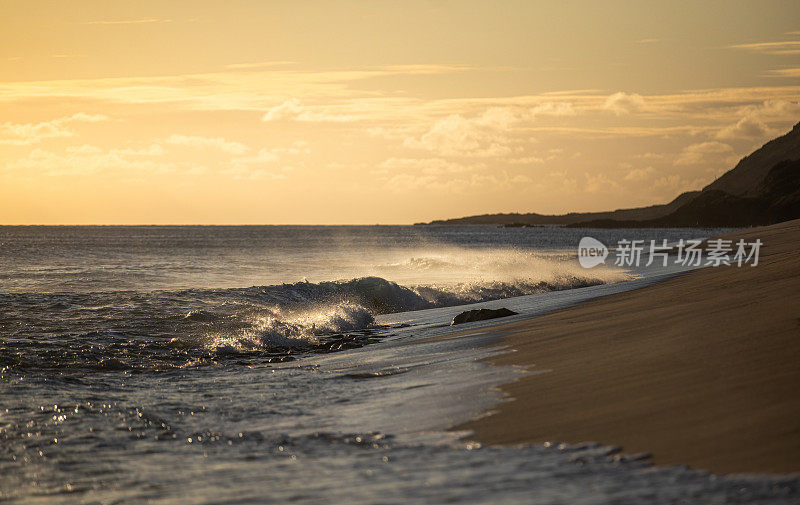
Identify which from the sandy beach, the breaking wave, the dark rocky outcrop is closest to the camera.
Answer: the sandy beach

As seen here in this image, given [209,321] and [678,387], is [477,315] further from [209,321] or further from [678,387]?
[678,387]

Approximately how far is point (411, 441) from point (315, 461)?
95cm

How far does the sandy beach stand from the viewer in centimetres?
543

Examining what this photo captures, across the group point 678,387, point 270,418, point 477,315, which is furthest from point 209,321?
point 678,387

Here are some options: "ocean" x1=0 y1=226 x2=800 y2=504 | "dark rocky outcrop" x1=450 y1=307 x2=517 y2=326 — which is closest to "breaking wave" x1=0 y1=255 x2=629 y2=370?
"ocean" x1=0 y1=226 x2=800 y2=504

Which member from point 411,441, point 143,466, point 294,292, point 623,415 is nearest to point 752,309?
point 623,415

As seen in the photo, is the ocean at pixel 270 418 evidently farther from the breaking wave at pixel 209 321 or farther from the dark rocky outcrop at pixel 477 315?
the dark rocky outcrop at pixel 477 315

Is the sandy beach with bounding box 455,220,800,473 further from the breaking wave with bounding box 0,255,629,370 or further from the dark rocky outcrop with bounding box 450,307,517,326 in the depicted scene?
the breaking wave with bounding box 0,255,629,370

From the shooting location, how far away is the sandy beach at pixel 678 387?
5430 mm

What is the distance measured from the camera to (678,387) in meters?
6.88

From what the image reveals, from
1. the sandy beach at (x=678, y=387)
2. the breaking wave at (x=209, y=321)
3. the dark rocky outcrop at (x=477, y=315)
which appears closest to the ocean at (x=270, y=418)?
the breaking wave at (x=209, y=321)

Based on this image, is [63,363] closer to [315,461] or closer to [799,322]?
[315,461]

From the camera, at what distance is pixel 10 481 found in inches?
249

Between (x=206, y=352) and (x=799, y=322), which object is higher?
(x=799, y=322)
